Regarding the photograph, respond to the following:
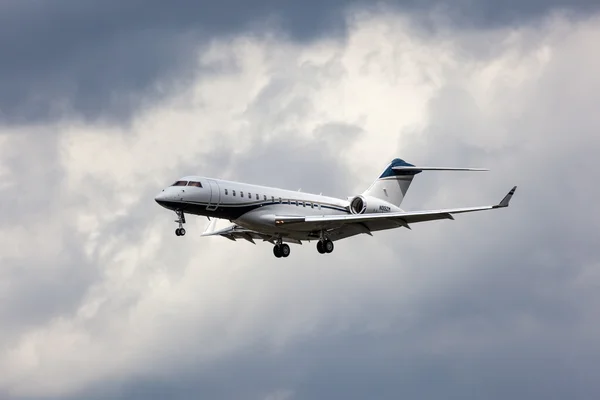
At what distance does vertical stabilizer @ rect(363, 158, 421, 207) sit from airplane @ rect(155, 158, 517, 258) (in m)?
2.22

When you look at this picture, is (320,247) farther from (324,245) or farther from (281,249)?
(281,249)

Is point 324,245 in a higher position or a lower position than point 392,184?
lower

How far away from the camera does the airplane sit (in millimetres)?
65062

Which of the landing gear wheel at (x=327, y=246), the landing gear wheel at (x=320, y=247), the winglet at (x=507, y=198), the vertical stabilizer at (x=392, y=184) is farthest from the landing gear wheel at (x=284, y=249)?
the winglet at (x=507, y=198)

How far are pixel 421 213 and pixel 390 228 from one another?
12.0 ft

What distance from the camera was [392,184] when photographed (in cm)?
7881

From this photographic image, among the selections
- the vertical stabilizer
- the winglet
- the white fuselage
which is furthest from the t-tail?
the winglet

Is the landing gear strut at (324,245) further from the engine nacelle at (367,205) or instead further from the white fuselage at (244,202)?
the engine nacelle at (367,205)

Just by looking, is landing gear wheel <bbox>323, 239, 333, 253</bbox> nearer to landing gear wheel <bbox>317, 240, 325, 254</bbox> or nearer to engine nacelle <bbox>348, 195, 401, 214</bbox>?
landing gear wheel <bbox>317, 240, 325, 254</bbox>

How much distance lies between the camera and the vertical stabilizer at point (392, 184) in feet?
256

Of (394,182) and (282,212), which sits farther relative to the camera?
(394,182)

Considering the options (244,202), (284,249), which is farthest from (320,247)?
(244,202)

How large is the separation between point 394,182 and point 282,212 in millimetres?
12250

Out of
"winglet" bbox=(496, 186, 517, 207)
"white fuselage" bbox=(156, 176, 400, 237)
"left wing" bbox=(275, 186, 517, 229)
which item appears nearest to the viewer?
"winglet" bbox=(496, 186, 517, 207)
